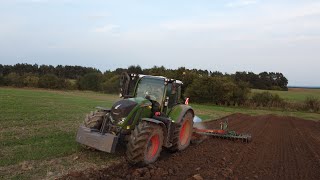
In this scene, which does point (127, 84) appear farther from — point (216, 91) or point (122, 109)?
point (216, 91)

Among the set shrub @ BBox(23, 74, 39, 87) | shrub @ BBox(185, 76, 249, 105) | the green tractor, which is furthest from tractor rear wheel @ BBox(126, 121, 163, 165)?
shrub @ BBox(23, 74, 39, 87)

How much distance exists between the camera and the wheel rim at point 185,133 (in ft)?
35.2

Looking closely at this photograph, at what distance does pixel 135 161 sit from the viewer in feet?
26.2

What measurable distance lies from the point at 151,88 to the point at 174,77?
3124cm

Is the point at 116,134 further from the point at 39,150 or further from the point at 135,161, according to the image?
the point at 39,150

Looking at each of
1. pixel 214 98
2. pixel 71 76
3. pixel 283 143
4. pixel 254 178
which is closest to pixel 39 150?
pixel 254 178

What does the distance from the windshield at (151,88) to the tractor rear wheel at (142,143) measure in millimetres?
1353

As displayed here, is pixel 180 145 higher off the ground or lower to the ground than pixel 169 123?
lower

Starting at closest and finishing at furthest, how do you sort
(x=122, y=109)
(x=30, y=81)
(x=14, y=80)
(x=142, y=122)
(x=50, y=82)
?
(x=142, y=122) → (x=122, y=109) → (x=30, y=81) → (x=14, y=80) → (x=50, y=82)

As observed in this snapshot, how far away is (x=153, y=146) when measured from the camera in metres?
8.69

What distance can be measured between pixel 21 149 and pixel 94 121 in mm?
1998

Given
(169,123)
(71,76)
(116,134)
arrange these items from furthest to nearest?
(71,76), (169,123), (116,134)

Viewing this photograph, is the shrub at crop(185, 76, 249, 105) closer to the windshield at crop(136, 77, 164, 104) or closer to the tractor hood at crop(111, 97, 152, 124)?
the windshield at crop(136, 77, 164, 104)

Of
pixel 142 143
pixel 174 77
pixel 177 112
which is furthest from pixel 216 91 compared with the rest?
pixel 142 143
